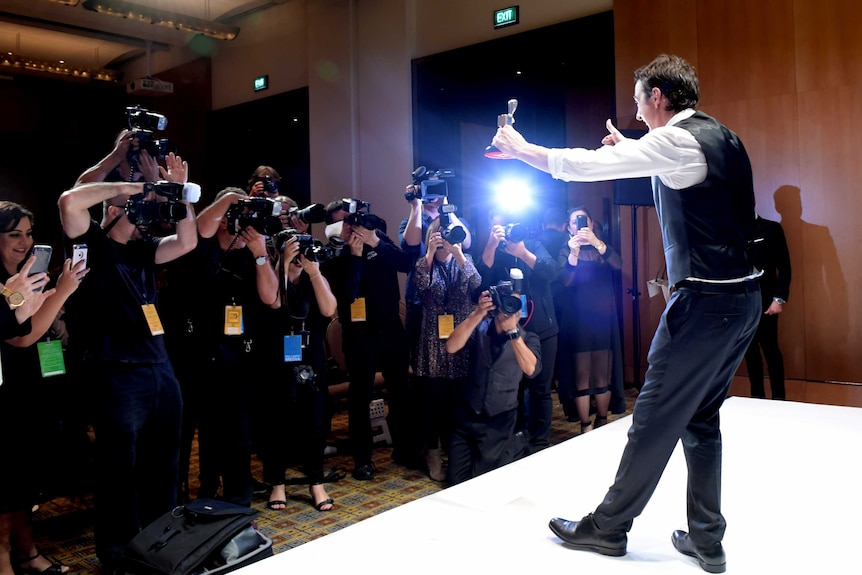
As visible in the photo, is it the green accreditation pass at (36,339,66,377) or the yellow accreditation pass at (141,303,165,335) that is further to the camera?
the green accreditation pass at (36,339,66,377)

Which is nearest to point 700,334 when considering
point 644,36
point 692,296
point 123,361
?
point 692,296

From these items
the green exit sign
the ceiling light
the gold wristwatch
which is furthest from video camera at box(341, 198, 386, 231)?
the ceiling light

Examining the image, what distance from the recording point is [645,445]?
1.81m

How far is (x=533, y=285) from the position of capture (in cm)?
405

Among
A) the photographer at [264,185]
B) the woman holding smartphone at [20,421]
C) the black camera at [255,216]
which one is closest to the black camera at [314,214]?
the black camera at [255,216]

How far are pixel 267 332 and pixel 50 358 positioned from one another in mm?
898

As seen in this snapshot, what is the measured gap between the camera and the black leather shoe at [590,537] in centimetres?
190

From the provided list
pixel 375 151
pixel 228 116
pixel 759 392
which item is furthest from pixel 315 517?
pixel 228 116

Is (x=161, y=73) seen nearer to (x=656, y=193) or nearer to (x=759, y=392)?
(x=759, y=392)

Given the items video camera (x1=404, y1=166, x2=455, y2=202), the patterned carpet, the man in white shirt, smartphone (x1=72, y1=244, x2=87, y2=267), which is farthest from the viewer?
video camera (x1=404, y1=166, x2=455, y2=202)

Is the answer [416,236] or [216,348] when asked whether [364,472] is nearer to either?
[216,348]

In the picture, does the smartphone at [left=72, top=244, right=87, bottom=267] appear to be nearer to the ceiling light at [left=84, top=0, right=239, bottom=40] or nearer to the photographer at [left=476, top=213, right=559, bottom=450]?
the photographer at [left=476, top=213, right=559, bottom=450]

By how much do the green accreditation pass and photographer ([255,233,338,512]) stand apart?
33.6 inches

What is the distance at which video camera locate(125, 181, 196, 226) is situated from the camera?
235cm
